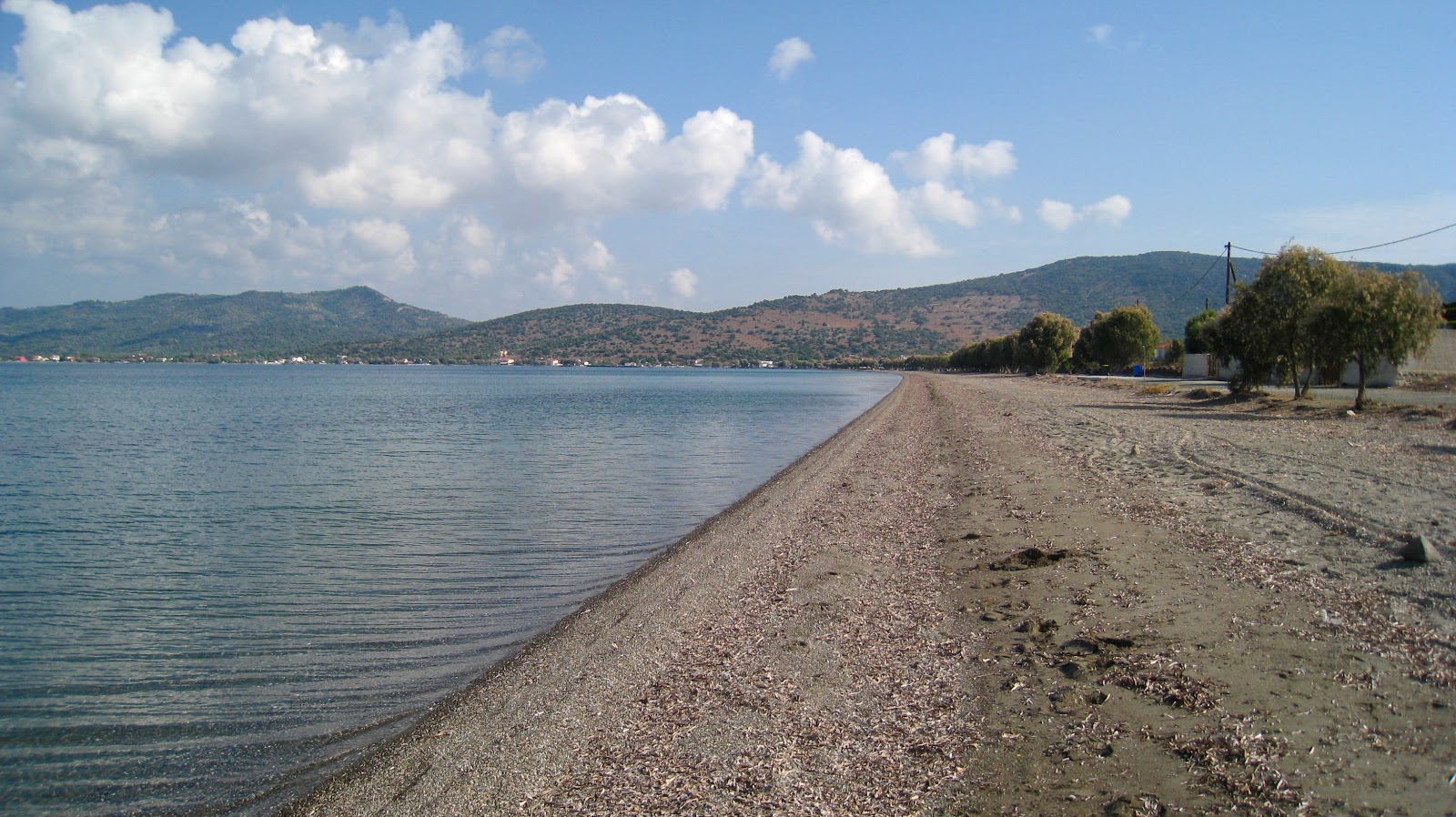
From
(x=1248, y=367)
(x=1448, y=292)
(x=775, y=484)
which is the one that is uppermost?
(x=1448, y=292)

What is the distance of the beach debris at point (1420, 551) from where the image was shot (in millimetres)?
8031

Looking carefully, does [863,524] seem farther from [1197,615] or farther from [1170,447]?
[1170,447]

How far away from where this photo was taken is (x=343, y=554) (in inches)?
506

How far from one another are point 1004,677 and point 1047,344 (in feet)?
295

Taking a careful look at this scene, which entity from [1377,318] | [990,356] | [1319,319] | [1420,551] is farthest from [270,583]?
[990,356]

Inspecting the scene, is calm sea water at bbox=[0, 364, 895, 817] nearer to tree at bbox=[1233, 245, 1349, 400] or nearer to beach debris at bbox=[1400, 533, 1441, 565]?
beach debris at bbox=[1400, 533, 1441, 565]

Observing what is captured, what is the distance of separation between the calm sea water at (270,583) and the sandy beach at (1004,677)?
3.08ft

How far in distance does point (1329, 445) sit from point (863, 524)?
422 inches

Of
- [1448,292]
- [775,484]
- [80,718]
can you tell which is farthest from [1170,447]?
[1448,292]

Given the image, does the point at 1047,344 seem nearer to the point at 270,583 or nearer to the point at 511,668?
the point at 270,583

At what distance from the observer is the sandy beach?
15.9 ft

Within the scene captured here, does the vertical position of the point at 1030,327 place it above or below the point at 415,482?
above

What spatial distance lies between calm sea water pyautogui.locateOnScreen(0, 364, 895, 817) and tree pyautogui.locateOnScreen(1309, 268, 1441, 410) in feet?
56.2

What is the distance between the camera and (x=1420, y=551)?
808 cm
